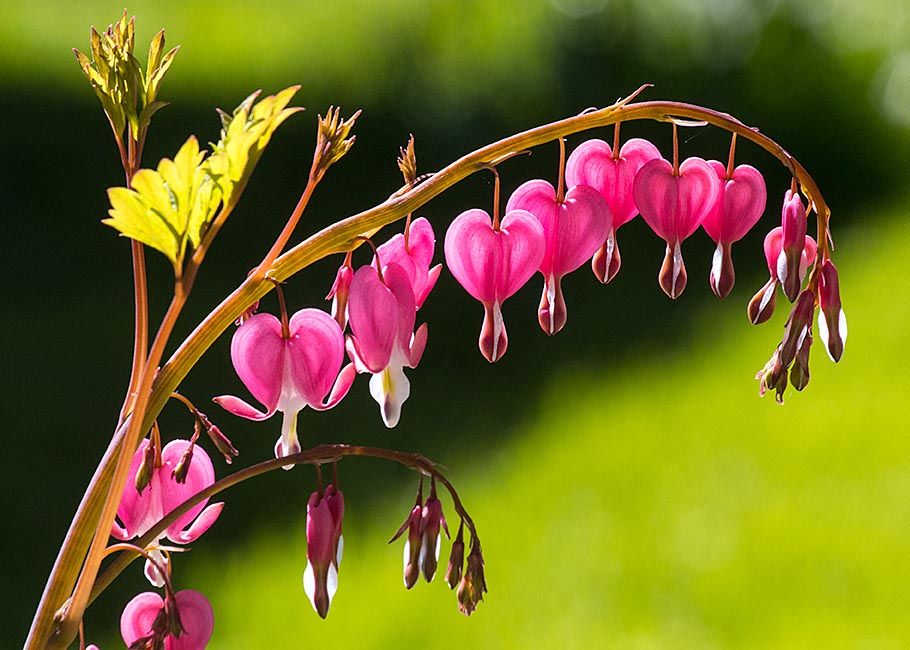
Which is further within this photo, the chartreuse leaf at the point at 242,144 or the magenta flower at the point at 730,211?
the magenta flower at the point at 730,211

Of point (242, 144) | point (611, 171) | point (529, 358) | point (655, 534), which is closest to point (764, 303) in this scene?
point (611, 171)

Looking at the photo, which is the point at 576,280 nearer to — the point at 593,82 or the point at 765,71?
the point at 593,82

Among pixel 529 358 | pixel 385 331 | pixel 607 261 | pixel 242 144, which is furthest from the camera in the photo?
pixel 529 358

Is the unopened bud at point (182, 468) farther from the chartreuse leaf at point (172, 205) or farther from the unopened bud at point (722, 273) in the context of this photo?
the unopened bud at point (722, 273)

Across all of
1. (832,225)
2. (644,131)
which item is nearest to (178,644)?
(644,131)

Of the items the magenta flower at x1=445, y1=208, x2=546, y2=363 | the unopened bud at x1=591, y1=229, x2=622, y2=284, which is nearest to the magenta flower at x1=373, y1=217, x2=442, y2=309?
the magenta flower at x1=445, y1=208, x2=546, y2=363

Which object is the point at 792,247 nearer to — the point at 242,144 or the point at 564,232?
the point at 564,232

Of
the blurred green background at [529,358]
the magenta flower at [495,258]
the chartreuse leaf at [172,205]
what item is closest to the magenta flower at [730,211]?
the magenta flower at [495,258]

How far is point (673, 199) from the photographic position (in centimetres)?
69

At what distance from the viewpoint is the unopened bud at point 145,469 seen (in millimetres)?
649

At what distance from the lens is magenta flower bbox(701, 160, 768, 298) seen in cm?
69

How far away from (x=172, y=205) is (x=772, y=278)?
36cm

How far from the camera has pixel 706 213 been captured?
0.71 metres

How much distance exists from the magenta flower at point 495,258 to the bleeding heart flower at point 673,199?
0.23 ft
